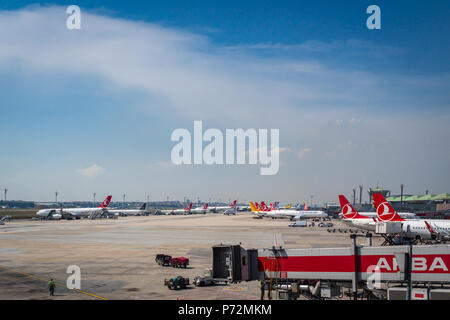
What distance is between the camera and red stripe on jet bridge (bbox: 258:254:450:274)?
21.6m

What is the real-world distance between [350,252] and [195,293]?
734 inches

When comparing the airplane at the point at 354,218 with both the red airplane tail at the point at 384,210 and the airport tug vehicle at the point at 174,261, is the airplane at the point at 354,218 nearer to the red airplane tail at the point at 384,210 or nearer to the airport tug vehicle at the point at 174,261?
the red airplane tail at the point at 384,210

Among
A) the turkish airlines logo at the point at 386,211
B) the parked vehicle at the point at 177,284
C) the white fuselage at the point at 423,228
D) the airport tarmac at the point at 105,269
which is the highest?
the turkish airlines logo at the point at 386,211

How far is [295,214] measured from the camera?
16975 centimetres

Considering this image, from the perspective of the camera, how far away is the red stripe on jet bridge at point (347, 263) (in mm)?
21562

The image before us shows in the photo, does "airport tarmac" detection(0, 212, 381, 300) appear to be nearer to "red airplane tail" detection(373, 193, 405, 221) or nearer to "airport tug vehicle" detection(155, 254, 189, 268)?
"airport tug vehicle" detection(155, 254, 189, 268)

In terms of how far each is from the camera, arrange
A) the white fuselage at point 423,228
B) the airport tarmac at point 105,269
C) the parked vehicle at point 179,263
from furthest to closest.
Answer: the white fuselage at point 423,228 → the parked vehicle at point 179,263 → the airport tarmac at point 105,269

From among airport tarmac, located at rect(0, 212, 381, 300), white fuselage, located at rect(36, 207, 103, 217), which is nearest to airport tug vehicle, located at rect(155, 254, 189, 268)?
airport tarmac, located at rect(0, 212, 381, 300)

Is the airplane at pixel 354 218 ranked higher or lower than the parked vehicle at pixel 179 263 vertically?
higher

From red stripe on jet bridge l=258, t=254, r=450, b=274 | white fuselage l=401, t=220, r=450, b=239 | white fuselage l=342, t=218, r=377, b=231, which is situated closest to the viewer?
red stripe on jet bridge l=258, t=254, r=450, b=274

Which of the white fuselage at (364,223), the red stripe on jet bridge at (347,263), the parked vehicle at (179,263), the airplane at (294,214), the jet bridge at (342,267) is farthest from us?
the airplane at (294,214)

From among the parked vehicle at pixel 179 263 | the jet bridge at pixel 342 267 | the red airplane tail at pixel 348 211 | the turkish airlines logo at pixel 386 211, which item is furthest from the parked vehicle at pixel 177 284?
the red airplane tail at pixel 348 211

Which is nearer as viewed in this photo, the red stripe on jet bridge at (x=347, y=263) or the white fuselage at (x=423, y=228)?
the red stripe on jet bridge at (x=347, y=263)
